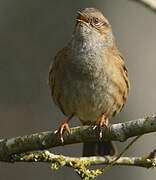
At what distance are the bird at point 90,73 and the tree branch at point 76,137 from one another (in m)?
0.93

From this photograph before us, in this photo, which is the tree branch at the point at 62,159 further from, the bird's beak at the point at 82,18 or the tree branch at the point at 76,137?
the bird's beak at the point at 82,18

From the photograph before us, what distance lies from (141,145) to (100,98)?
782 mm

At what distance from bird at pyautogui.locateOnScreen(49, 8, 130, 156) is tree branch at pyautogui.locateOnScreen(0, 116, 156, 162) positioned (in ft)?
3.07

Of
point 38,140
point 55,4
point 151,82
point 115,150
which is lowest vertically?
point 115,150

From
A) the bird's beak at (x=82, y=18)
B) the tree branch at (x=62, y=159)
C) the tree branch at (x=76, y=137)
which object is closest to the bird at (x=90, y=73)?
the bird's beak at (x=82, y=18)

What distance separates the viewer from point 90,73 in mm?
5820

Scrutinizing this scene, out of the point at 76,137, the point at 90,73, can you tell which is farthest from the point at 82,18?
the point at 76,137

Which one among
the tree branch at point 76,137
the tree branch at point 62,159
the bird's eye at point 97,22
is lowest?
the tree branch at point 62,159

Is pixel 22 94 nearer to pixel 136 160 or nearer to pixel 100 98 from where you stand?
pixel 100 98

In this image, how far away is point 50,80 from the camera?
6152 millimetres

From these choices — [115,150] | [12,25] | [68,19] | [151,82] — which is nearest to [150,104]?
[151,82]

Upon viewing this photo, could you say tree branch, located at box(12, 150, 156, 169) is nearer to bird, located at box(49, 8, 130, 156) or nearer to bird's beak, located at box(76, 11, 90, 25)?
bird, located at box(49, 8, 130, 156)

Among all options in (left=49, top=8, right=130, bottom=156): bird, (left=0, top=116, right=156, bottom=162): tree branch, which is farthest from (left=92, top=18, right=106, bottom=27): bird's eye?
(left=0, top=116, right=156, bottom=162): tree branch

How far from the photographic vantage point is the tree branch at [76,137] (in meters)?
4.36
